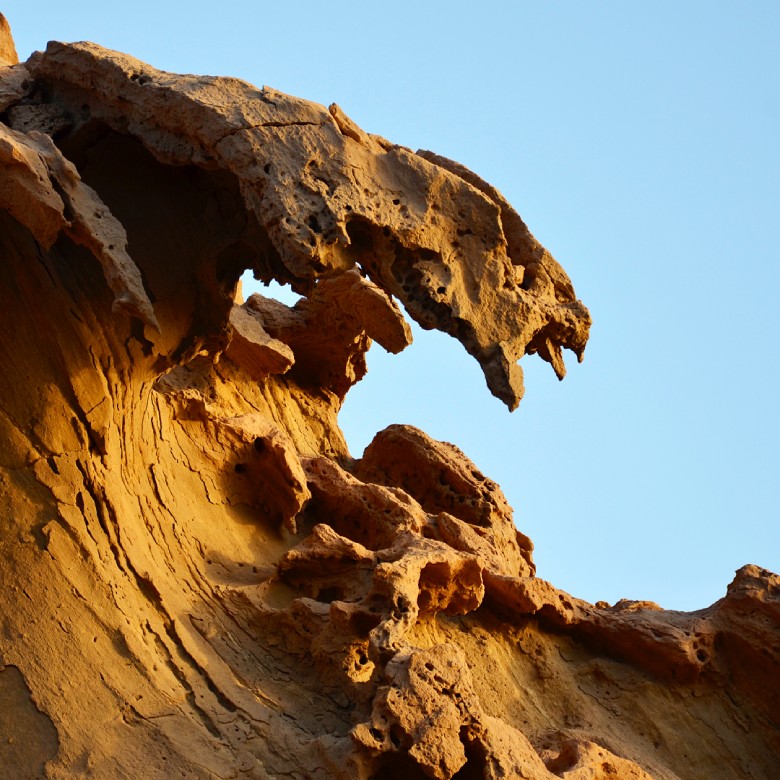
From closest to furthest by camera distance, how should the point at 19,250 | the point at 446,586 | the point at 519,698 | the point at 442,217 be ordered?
the point at 442,217 → the point at 19,250 → the point at 446,586 → the point at 519,698

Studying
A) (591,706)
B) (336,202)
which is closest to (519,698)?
(591,706)

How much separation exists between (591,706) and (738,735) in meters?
0.96

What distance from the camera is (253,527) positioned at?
23.4 ft

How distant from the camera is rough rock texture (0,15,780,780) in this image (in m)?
5.20

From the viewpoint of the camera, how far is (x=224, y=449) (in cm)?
732

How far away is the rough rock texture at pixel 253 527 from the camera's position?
520cm

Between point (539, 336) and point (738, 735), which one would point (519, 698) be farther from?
point (539, 336)

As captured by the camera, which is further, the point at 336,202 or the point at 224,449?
the point at 224,449

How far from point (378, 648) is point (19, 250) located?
271cm

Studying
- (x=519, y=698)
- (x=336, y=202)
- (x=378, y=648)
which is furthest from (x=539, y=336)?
(x=519, y=698)

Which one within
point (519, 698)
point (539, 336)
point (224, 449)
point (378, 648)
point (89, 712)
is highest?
point (539, 336)

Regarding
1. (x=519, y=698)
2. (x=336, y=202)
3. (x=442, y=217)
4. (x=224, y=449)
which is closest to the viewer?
(x=336, y=202)

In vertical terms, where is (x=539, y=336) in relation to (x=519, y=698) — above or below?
above

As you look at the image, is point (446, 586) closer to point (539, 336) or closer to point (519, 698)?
point (519, 698)
